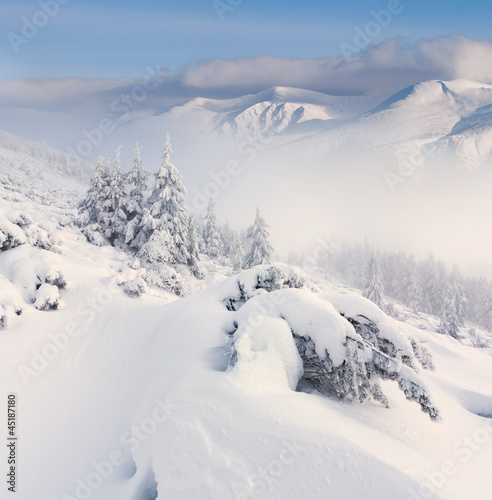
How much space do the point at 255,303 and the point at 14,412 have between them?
5.36 metres

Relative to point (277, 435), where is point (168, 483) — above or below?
below

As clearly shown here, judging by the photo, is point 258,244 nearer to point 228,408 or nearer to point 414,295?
point 228,408

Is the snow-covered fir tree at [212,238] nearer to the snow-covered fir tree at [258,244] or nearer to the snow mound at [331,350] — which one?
the snow-covered fir tree at [258,244]

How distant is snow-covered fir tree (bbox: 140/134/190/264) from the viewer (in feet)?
68.8

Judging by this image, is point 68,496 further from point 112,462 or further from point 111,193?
point 111,193

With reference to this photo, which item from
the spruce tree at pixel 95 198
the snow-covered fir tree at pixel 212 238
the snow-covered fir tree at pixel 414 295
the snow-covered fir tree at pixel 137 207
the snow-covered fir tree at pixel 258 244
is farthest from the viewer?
the snow-covered fir tree at pixel 414 295

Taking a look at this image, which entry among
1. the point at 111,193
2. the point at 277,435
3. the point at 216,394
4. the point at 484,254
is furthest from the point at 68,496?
the point at 484,254

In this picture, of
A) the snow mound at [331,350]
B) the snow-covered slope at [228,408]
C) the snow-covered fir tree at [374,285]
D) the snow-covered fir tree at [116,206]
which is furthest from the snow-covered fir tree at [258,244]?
the snow-covered fir tree at [374,285]

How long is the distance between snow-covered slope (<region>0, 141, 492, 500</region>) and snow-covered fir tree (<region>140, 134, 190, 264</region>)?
482 inches

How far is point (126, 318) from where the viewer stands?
833 cm

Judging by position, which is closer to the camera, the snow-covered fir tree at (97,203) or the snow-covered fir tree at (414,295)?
the snow-covered fir tree at (97,203)

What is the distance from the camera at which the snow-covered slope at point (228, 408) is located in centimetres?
330

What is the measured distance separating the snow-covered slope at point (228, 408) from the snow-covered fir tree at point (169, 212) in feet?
40.2

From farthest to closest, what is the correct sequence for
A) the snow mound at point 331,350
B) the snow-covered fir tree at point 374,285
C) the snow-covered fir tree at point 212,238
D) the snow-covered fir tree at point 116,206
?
the snow-covered fir tree at point 374,285, the snow-covered fir tree at point 212,238, the snow-covered fir tree at point 116,206, the snow mound at point 331,350
